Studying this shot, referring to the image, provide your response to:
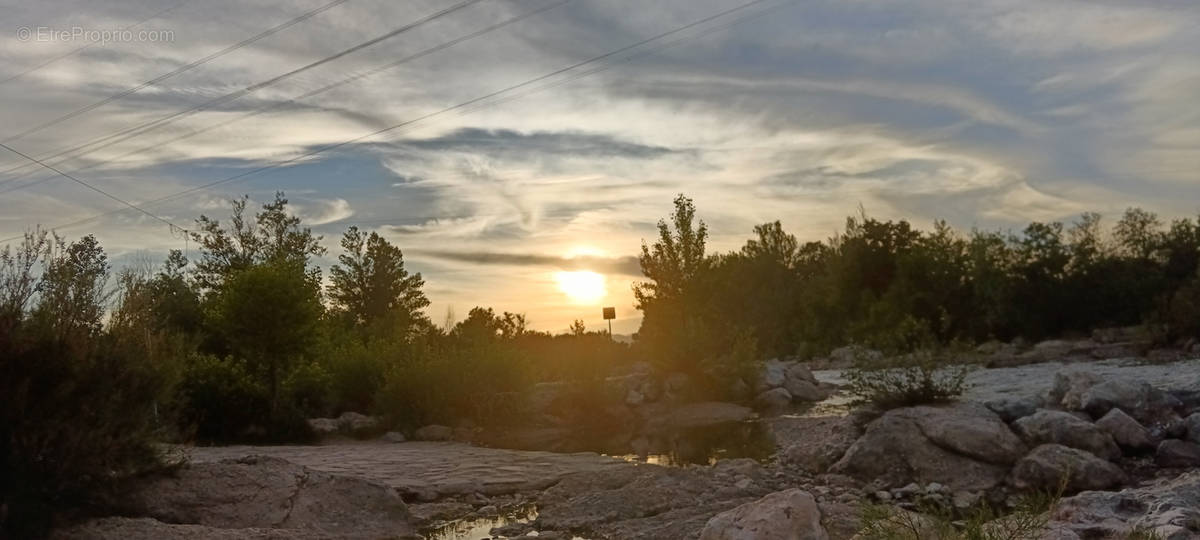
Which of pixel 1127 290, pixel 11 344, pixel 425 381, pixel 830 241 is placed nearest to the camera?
pixel 11 344

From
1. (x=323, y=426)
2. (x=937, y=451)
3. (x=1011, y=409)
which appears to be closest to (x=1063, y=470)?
(x=937, y=451)

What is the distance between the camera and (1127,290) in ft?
177

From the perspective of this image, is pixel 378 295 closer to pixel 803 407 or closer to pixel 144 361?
pixel 803 407

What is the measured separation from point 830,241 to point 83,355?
236 feet

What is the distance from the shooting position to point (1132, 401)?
1798 centimetres

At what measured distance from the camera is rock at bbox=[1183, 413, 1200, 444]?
51.5 ft

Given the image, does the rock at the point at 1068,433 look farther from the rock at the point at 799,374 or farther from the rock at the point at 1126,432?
the rock at the point at 799,374

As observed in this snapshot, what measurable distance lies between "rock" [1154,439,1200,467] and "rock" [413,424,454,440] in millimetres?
15492

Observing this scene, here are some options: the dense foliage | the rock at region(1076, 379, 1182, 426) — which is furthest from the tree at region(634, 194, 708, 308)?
the rock at region(1076, 379, 1182, 426)

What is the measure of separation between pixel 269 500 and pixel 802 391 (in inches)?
926

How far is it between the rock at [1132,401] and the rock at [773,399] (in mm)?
12033

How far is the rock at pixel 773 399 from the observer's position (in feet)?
98.4

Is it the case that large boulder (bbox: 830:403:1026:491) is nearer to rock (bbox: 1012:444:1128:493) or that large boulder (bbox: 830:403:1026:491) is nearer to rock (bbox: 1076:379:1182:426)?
rock (bbox: 1012:444:1128:493)

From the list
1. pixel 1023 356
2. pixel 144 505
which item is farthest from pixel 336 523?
pixel 1023 356
